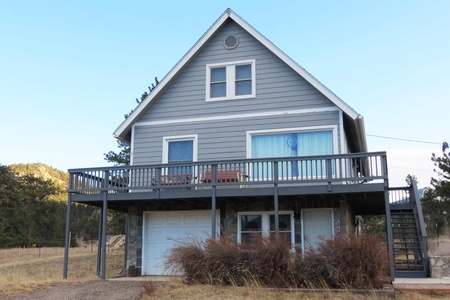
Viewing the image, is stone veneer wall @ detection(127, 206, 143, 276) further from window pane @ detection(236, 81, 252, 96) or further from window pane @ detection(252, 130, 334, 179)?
window pane @ detection(236, 81, 252, 96)

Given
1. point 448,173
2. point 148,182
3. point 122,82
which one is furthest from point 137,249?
point 448,173

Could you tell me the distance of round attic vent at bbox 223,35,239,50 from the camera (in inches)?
612

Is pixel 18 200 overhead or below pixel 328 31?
below

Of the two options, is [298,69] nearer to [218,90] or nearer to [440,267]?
[218,90]

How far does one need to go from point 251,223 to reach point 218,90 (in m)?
4.44

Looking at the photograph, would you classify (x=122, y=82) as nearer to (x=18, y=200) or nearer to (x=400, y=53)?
(x=400, y=53)

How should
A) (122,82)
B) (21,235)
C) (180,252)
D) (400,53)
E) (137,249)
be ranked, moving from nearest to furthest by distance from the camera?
(180,252)
(137,249)
(400,53)
(122,82)
(21,235)

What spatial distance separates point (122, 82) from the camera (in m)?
22.8

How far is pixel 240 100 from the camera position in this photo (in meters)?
15.2

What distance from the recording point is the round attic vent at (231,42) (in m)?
15.5

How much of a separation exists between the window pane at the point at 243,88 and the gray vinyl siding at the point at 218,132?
958 mm

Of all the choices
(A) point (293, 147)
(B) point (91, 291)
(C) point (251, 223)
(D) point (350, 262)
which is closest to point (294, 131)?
(A) point (293, 147)

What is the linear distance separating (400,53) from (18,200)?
130ft

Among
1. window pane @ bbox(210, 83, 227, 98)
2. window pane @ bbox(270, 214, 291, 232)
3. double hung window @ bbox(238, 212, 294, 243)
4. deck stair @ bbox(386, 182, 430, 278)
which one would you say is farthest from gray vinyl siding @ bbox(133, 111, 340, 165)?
deck stair @ bbox(386, 182, 430, 278)
